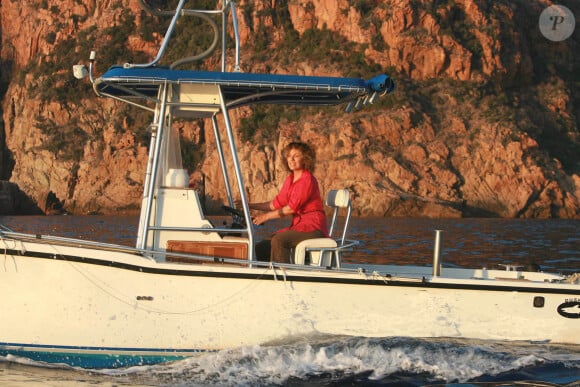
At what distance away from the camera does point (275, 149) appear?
244 ft

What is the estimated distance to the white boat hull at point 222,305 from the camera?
323 inches

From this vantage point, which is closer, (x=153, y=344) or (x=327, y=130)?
(x=153, y=344)

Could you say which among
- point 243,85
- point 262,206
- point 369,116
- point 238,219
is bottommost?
point 238,219

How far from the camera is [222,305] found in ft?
27.6

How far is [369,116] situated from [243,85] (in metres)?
65.4

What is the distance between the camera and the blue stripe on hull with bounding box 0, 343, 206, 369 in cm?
823

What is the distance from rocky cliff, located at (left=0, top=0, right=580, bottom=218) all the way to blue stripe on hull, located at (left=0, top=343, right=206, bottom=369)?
51714 millimetres

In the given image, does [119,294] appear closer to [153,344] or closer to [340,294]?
[153,344]

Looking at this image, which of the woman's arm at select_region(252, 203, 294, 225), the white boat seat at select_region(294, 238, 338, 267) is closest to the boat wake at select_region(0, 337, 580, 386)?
the white boat seat at select_region(294, 238, 338, 267)

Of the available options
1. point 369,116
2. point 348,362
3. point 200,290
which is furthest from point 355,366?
point 369,116

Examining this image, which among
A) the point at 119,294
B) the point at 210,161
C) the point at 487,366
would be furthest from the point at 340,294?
the point at 210,161

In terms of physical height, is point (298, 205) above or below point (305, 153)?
below

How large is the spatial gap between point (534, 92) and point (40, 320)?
3186 inches

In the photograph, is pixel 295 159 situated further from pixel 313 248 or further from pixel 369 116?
pixel 369 116
